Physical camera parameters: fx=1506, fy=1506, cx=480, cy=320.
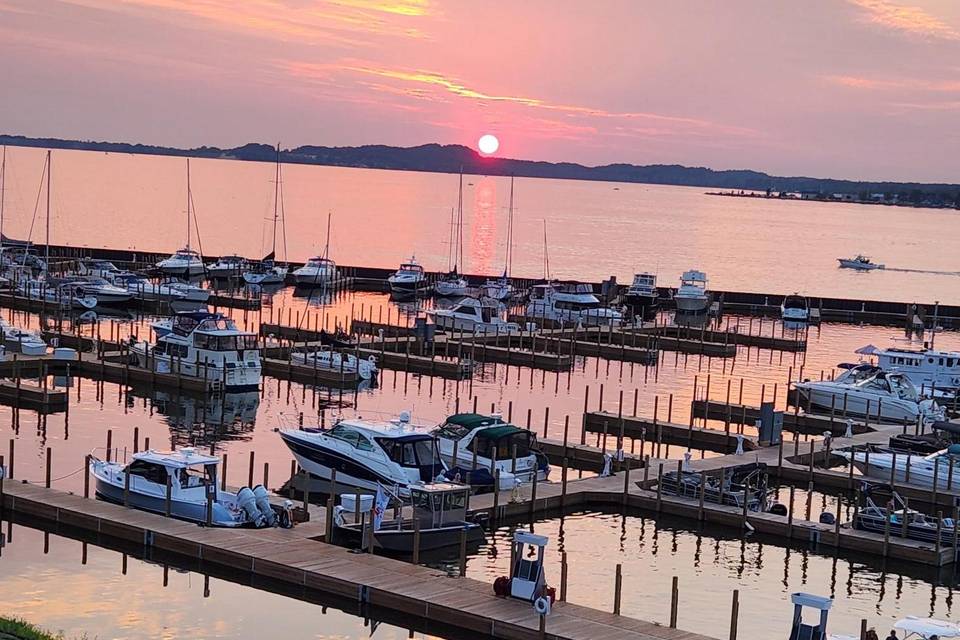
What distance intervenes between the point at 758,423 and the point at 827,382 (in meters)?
11.3

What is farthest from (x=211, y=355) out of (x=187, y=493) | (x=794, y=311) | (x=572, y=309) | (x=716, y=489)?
(x=794, y=311)

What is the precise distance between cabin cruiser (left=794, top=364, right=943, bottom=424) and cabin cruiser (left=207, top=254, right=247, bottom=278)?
188ft

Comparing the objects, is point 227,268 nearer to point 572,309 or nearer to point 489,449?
point 572,309

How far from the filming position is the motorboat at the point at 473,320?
243ft

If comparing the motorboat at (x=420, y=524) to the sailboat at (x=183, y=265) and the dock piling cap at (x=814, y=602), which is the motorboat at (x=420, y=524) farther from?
the sailboat at (x=183, y=265)

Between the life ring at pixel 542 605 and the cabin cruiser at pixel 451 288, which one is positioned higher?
the cabin cruiser at pixel 451 288

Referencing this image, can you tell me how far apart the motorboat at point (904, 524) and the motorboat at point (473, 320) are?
38.0 m

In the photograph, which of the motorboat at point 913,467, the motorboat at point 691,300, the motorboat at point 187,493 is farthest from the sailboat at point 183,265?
the motorboat at point 187,493

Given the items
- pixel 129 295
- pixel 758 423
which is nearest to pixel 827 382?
pixel 758 423

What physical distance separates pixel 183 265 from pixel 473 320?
3376cm

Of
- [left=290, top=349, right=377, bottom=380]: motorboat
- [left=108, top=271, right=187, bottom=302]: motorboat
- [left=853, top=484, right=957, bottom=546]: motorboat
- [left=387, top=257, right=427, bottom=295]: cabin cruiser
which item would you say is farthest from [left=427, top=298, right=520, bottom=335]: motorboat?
[left=853, top=484, right=957, bottom=546]: motorboat

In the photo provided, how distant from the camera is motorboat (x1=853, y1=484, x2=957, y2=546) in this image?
1369 inches

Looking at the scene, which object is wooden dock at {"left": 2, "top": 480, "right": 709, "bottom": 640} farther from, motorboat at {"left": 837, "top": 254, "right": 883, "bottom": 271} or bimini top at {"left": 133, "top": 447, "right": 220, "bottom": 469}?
motorboat at {"left": 837, "top": 254, "right": 883, "bottom": 271}

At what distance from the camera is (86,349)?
207 feet
